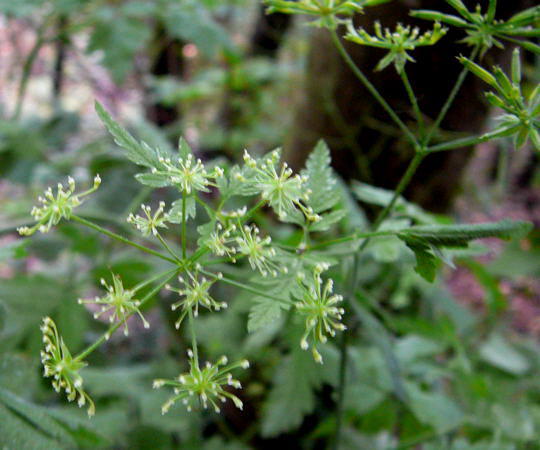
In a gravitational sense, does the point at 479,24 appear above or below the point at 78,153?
above

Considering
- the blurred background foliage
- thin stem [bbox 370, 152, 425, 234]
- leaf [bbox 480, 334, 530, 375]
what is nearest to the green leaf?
thin stem [bbox 370, 152, 425, 234]

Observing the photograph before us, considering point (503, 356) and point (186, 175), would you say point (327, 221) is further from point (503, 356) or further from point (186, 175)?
point (503, 356)

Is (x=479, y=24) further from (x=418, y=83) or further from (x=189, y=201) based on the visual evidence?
(x=418, y=83)

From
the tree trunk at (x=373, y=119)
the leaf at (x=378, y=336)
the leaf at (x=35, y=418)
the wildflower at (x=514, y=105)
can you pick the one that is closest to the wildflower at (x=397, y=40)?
the wildflower at (x=514, y=105)

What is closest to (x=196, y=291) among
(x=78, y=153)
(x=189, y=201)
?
(x=189, y=201)

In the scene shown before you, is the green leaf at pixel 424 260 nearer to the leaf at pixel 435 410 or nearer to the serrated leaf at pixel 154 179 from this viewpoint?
the serrated leaf at pixel 154 179

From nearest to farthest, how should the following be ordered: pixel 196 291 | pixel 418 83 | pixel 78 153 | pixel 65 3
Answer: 1. pixel 196 291
2. pixel 418 83
3. pixel 65 3
4. pixel 78 153

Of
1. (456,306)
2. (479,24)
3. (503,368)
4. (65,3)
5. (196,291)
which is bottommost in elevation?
(503,368)
